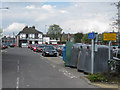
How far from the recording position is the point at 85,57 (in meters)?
13.4

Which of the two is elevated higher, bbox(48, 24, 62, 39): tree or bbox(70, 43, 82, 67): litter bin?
bbox(48, 24, 62, 39): tree

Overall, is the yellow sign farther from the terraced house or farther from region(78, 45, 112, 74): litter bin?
the terraced house

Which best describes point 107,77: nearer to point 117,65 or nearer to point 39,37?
point 117,65

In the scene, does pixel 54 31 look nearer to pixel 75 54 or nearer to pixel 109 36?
pixel 75 54

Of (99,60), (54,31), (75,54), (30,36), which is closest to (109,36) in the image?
(99,60)

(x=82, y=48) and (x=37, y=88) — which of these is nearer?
(x=37, y=88)

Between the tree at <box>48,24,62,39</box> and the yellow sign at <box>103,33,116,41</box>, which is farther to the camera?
the tree at <box>48,24,62,39</box>

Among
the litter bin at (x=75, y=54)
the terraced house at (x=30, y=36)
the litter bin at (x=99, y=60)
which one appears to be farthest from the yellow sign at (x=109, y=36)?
the terraced house at (x=30, y=36)

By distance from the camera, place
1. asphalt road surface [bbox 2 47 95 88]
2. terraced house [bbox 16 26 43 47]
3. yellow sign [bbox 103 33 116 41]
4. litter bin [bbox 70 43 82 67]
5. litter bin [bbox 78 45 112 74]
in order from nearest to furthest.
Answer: asphalt road surface [bbox 2 47 95 88] < yellow sign [bbox 103 33 116 41] < litter bin [bbox 78 45 112 74] < litter bin [bbox 70 43 82 67] < terraced house [bbox 16 26 43 47]

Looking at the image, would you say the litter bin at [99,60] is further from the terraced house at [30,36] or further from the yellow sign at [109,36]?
the terraced house at [30,36]

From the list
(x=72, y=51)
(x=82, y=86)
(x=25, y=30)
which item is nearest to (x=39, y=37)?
(x=25, y=30)

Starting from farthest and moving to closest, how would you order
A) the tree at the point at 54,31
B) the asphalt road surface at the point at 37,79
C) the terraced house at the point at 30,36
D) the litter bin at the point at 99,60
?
the tree at the point at 54,31
the terraced house at the point at 30,36
the litter bin at the point at 99,60
the asphalt road surface at the point at 37,79

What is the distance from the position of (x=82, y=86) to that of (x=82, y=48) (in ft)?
15.9

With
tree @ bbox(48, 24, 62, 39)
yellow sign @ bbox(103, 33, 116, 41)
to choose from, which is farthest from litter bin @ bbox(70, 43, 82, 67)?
tree @ bbox(48, 24, 62, 39)
